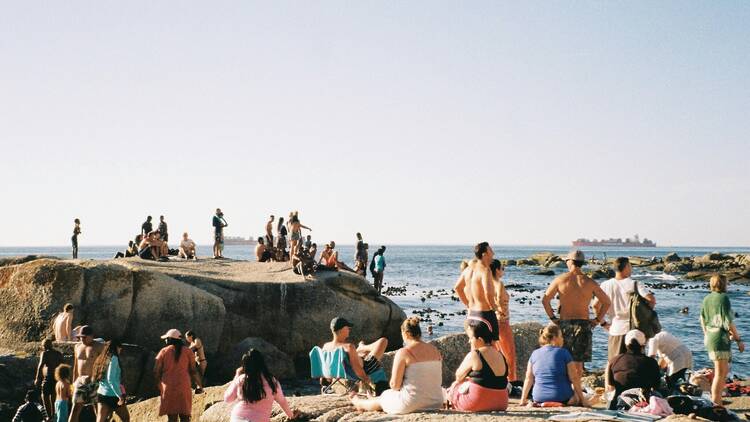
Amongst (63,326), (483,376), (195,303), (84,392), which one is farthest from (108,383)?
(195,303)

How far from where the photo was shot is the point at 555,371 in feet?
28.6

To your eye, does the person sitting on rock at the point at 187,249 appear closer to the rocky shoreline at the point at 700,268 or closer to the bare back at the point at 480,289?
the bare back at the point at 480,289

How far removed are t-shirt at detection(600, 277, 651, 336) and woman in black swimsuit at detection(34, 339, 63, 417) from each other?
9.09m

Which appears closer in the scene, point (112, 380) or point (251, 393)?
point (251, 393)

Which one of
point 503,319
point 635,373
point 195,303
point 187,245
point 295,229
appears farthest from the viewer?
point 187,245

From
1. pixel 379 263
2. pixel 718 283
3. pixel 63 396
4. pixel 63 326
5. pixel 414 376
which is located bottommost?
pixel 63 396

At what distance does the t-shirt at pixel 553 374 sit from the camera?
28.3ft

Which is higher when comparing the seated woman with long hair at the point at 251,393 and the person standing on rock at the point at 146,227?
the person standing on rock at the point at 146,227

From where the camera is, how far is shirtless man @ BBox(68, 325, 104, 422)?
1015cm

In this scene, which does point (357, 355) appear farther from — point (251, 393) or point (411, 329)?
point (251, 393)

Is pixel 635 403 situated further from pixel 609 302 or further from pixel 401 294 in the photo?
pixel 401 294

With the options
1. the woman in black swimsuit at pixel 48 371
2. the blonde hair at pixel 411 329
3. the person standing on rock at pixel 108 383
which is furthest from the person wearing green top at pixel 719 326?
the woman in black swimsuit at pixel 48 371

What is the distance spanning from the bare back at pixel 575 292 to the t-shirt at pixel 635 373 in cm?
134

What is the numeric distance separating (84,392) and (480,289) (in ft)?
19.1
